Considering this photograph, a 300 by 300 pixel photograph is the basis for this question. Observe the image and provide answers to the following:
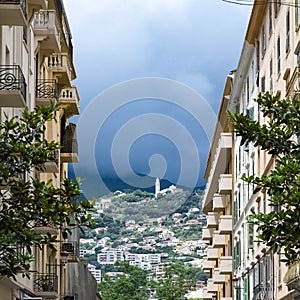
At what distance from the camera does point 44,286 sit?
4306 centimetres

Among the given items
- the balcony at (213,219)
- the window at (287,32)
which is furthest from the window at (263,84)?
the balcony at (213,219)

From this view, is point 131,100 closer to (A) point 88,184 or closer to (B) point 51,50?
(A) point 88,184

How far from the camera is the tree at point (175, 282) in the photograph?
120500 millimetres

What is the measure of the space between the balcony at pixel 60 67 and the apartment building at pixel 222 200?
391 inches

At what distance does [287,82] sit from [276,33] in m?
4.51

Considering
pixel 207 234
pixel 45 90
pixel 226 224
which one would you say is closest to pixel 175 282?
pixel 207 234

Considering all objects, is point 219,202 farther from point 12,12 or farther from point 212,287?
point 12,12

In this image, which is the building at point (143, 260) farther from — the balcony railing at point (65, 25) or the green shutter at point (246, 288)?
the green shutter at point (246, 288)

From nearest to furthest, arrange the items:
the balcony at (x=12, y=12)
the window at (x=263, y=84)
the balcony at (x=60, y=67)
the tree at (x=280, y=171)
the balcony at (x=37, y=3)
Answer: the tree at (x=280, y=171)
the balcony at (x=12, y=12)
the balcony at (x=37, y=3)
the window at (x=263, y=84)
the balcony at (x=60, y=67)

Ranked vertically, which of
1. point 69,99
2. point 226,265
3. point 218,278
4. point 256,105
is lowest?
point 226,265

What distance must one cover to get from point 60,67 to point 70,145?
4.97 meters

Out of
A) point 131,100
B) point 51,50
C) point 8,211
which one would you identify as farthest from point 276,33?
point 8,211

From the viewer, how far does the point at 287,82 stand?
35438 mm

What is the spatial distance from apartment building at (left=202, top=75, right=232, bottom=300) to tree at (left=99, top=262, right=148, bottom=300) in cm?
3769
